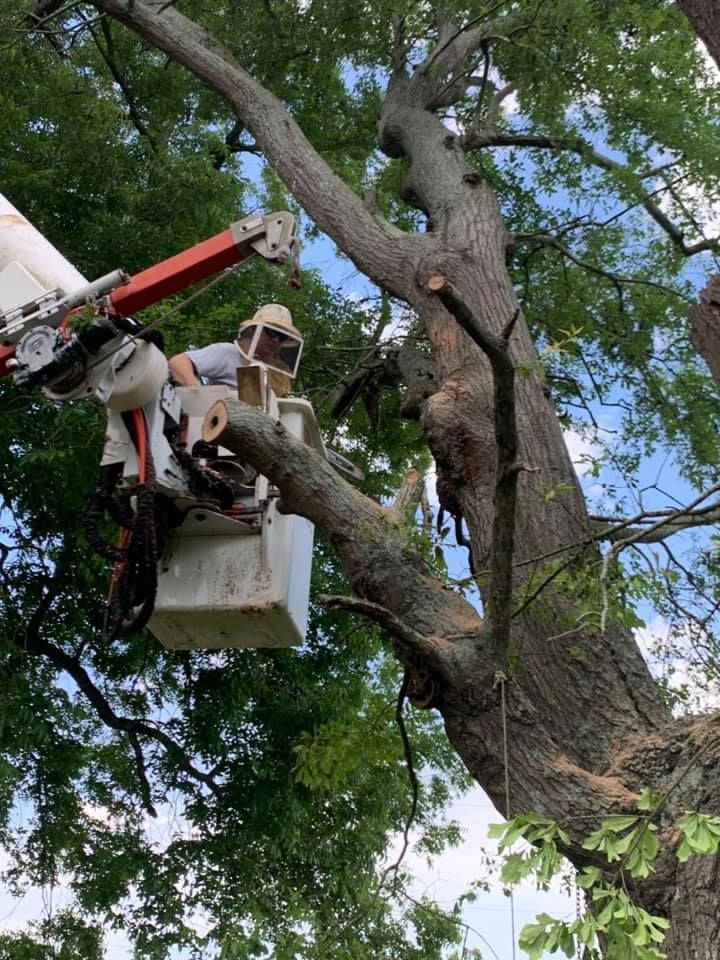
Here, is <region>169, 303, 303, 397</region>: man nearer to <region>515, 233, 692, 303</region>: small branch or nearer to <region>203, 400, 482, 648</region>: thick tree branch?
<region>203, 400, 482, 648</region>: thick tree branch

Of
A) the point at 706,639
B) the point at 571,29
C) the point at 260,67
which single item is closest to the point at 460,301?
the point at 706,639


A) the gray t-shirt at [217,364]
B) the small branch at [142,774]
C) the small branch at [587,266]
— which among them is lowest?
the small branch at [142,774]

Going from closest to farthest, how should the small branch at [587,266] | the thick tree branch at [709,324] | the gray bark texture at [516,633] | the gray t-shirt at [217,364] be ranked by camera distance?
the thick tree branch at [709,324]
the gray bark texture at [516,633]
the gray t-shirt at [217,364]
the small branch at [587,266]

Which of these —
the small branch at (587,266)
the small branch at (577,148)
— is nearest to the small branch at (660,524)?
the small branch at (587,266)

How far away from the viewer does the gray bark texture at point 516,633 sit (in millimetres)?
3883

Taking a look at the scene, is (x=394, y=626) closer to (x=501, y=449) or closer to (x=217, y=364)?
(x=501, y=449)

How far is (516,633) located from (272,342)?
2.08 meters

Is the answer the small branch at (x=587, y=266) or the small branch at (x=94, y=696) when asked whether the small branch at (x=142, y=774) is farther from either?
the small branch at (x=587, y=266)

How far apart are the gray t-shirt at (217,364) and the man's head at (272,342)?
7 cm

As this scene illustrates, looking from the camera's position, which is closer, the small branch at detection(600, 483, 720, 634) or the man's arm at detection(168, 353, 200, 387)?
the small branch at detection(600, 483, 720, 634)

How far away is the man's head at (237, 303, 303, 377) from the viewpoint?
19.5ft

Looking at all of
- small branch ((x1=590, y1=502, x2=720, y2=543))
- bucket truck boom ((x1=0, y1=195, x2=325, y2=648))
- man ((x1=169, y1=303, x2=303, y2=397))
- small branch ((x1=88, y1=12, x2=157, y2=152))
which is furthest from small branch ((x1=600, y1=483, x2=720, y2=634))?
small branch ((x1=88, y1=12, x2=157, y2=152))

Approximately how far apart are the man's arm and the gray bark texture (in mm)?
1096

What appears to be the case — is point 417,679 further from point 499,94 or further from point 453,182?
point 499,94
